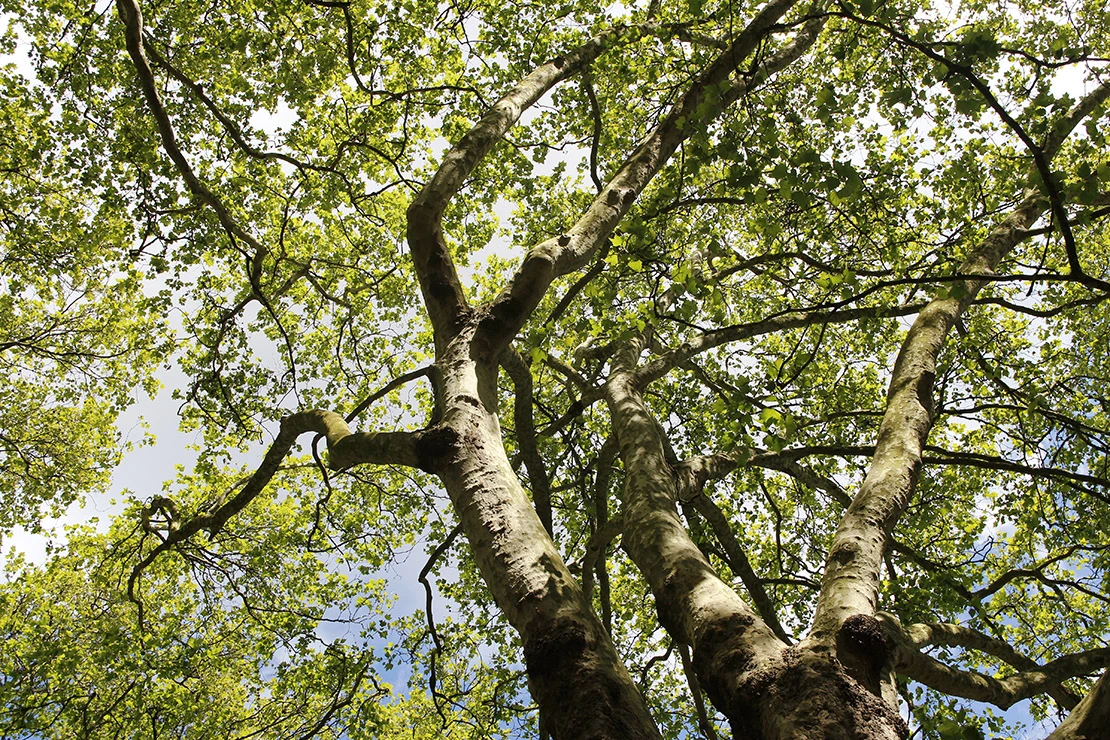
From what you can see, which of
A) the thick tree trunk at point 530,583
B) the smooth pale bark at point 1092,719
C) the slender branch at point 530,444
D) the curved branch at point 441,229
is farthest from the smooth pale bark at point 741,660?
the slender branch at point 530,444

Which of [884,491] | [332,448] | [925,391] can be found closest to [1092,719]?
[884,491]

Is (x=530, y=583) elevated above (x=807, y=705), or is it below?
above

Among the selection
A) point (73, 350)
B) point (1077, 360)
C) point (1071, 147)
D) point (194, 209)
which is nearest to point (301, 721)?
point (73, 350)

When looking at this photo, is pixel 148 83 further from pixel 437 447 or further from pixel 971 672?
pixel 971 672

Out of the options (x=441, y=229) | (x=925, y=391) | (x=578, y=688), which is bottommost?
(x=578, y=688)

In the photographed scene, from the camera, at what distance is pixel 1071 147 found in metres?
11.2

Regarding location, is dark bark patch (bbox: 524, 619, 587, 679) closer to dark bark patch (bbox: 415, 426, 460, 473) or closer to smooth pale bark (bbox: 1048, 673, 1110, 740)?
dark bark patch (bbox: 415, 426, 460, 473)

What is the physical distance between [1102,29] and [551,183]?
873 cm

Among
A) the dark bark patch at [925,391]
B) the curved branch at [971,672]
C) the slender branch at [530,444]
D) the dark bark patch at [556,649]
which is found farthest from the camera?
the slender branch at [530,444]

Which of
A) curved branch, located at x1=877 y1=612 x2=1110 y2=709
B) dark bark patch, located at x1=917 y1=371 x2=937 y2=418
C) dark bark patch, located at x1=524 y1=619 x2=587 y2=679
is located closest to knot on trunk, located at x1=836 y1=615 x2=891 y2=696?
curved branch, located at x1=877 y1=612 x2=1110 y2=709

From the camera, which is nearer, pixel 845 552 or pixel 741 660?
pixel 741 660

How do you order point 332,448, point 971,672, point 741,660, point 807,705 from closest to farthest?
point 807,705 < point 741,660 < point 971,672 < point 332,448

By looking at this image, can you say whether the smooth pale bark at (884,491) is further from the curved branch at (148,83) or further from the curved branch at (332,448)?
the curved branch at (148,83)

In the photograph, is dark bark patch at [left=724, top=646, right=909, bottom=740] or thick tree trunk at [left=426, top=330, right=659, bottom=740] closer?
dark bark patch at [left=724, top=646, right=909, bottom=740]
